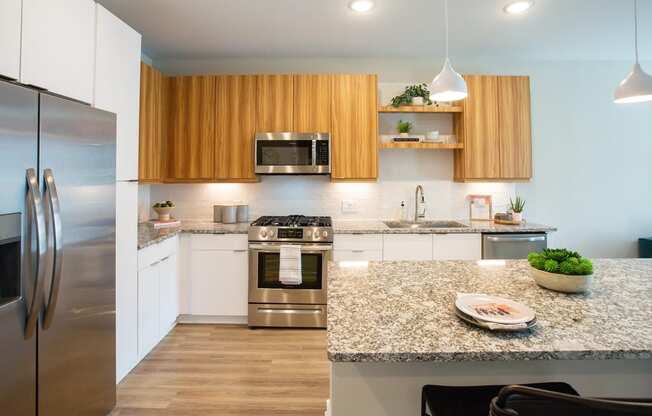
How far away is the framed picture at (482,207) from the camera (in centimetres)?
375

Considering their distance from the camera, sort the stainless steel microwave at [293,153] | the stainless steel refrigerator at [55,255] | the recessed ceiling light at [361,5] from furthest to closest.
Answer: the stainless steel microwave at [293,153] < the recessed ceiling light at [361,5] < the stainless steel refrigerator at [55,255]

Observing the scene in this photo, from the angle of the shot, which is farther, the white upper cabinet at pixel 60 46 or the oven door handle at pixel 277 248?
the oven door handle at pixel 277 248

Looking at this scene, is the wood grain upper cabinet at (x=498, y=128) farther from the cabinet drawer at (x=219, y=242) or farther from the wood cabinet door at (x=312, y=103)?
the cabinet drawer at (x=219, y=242)

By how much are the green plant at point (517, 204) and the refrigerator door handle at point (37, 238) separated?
12.3 feet

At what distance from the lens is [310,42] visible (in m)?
3.33

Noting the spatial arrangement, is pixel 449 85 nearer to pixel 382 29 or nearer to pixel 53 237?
pixel 382 29

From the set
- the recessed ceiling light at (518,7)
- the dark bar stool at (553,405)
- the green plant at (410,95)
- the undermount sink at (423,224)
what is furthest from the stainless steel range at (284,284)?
the dark bar stool at (553,405)

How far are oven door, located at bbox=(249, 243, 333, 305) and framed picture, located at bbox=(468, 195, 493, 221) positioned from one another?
67.1 inches

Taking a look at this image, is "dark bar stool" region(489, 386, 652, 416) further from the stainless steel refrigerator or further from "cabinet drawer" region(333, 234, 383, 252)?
"cabinet drawer" region(333, 234, 383, 252)

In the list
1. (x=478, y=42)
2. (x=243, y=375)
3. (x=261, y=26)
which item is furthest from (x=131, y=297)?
(x=478, y=42)

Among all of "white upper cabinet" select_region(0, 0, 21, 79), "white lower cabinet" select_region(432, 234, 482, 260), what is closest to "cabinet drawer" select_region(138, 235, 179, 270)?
"white upper cabinet" select_region(0, 0, 21, 79)

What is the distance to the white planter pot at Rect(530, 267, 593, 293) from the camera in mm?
1360

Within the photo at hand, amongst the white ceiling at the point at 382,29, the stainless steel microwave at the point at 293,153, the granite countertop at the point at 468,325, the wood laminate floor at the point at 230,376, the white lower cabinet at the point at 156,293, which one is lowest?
the wood laminate floor at the point at 230,376

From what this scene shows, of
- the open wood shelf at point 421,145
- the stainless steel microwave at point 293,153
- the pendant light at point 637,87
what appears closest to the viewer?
the pendant light at point 637,87
